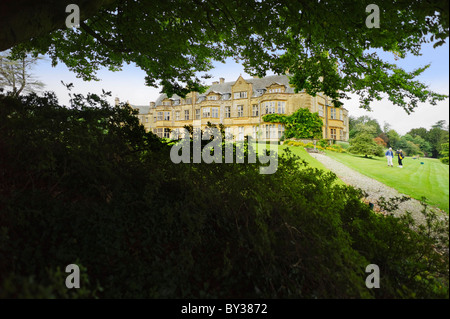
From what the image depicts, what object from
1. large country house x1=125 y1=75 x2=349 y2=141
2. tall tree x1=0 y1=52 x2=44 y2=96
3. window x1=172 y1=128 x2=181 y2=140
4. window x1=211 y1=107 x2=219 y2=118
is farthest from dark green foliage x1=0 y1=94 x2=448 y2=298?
window x1=211 y1=107 x2=219 y2=118

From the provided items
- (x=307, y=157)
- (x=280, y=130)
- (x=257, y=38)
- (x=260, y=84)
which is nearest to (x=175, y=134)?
(x=257, y=38)

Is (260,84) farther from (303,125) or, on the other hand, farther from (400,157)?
(400,157)

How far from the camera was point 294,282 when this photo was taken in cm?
252

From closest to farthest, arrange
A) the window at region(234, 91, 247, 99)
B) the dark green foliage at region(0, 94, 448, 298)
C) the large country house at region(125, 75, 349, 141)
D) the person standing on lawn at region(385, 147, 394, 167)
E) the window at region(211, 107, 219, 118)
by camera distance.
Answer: the dark green foliage at region(0, 94, 448, 298) < the person standing on lawn at region(385, 147, 394, 167) < the large country house at region(125, 75, 349, 141) < the window at region(234, 91, 247, 99) < the window at region(211, 107, 219, 118)

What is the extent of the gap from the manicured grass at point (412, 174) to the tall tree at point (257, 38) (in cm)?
135

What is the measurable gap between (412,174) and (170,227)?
202 inches

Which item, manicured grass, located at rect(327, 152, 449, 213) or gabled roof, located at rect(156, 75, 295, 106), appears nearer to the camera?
manicured grass, located at rect(327, 152, 449, 213)

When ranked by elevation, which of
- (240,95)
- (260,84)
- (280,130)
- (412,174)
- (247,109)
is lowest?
(412,174)

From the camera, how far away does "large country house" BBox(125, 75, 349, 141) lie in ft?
23.2

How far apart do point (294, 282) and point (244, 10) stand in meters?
5.13

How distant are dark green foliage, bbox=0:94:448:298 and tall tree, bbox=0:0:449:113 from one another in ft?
6.55

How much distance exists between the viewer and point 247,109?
19469 mm

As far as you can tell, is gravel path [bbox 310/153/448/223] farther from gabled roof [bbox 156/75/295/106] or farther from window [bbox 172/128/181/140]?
gabled roof [bbox 156/75/295/106]
